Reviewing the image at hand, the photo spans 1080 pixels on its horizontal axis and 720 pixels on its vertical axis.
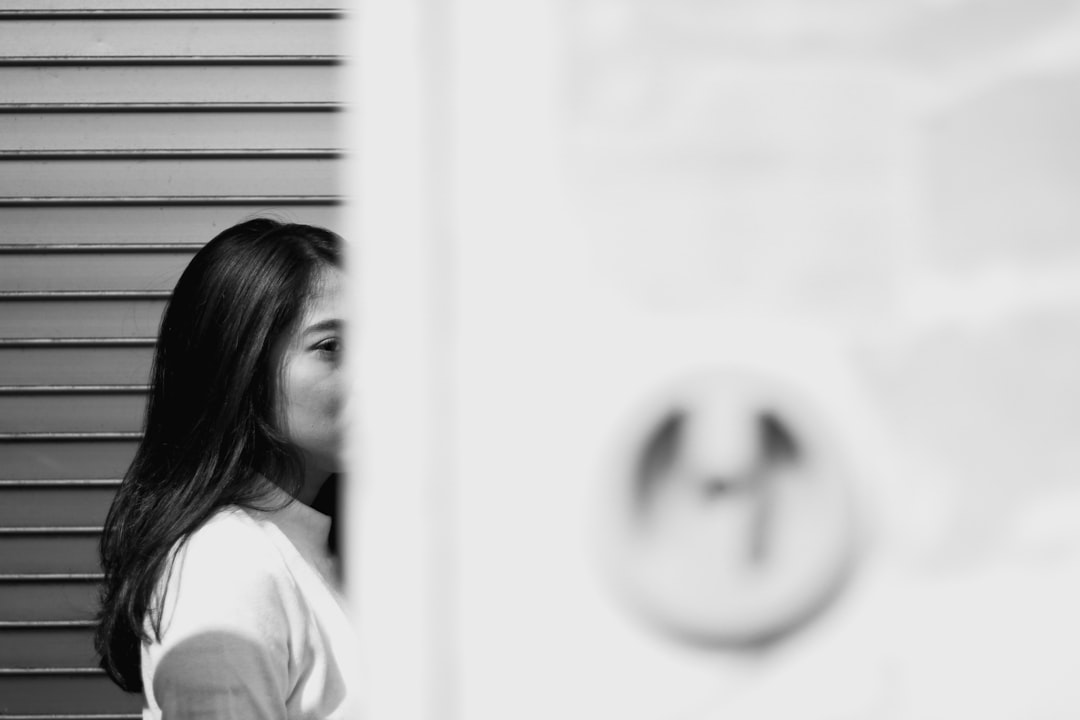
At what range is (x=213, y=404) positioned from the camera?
228cm

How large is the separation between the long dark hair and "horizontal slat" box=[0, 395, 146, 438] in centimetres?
152

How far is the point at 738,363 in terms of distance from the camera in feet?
2.35

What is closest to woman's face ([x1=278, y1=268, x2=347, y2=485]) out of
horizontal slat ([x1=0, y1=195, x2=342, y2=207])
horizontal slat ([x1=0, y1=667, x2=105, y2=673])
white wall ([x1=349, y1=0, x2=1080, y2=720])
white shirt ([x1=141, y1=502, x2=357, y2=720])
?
white shirt ([x1=141, y1=502, x2=357, y2=720])

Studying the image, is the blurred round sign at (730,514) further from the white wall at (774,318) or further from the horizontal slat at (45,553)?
the horizontal slat at (45,553)

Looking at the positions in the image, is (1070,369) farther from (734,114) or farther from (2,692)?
(2,692)

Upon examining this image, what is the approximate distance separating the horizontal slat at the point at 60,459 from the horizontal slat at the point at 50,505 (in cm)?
4

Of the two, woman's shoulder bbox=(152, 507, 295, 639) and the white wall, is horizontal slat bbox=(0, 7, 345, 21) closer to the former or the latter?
woman's shoulder bbox=(152, 507, 295, 639)

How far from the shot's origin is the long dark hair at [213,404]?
2209 mm

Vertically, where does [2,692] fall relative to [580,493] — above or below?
below

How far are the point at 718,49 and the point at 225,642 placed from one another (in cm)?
144

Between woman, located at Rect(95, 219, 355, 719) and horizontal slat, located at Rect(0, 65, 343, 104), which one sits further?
horizontal slat, located at Rect(0, 65, 343, 104)

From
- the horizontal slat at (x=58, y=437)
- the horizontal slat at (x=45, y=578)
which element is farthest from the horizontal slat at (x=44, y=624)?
the horizontal slat at (x=58, y=437)

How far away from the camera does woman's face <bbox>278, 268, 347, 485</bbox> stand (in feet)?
7.47

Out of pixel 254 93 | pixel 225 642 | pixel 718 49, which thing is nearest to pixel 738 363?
pixel 718 49
